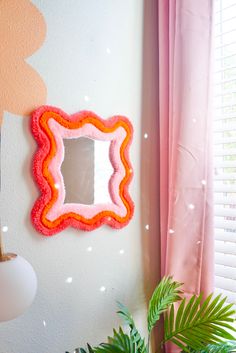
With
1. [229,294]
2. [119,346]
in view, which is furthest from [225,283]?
[119,346]

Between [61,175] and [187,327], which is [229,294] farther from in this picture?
[61,175]

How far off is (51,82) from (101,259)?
64 centimetres

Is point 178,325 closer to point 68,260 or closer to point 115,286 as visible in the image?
point 115,286

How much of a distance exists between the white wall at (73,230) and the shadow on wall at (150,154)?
0.11 ft

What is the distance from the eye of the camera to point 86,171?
1066 mm

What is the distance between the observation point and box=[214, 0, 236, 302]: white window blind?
115 cm

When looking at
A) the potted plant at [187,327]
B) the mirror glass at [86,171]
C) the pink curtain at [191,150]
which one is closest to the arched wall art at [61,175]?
the mirror glass at [86,171]

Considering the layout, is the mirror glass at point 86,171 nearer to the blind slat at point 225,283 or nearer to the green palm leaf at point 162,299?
the green palm leaf at point 162,299

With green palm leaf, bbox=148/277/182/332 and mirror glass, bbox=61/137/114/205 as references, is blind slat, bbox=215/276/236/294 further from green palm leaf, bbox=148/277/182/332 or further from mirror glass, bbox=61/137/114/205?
mirror glass, bbox=61/137/114/205

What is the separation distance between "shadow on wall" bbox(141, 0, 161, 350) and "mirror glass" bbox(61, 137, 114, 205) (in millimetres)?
197

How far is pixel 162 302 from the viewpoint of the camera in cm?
104

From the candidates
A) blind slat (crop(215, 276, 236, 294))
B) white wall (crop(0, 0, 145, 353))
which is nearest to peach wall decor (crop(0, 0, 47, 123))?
white wall (crop(0, 0, 145, 353))

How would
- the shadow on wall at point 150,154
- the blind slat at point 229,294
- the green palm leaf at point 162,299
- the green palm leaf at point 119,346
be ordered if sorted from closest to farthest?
the green palm leaf at point 119,346, the green palm leaf at point 162,299, the blind slat at point 229,294, the shadow on wall at point 150,154

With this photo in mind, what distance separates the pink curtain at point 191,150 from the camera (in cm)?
110
